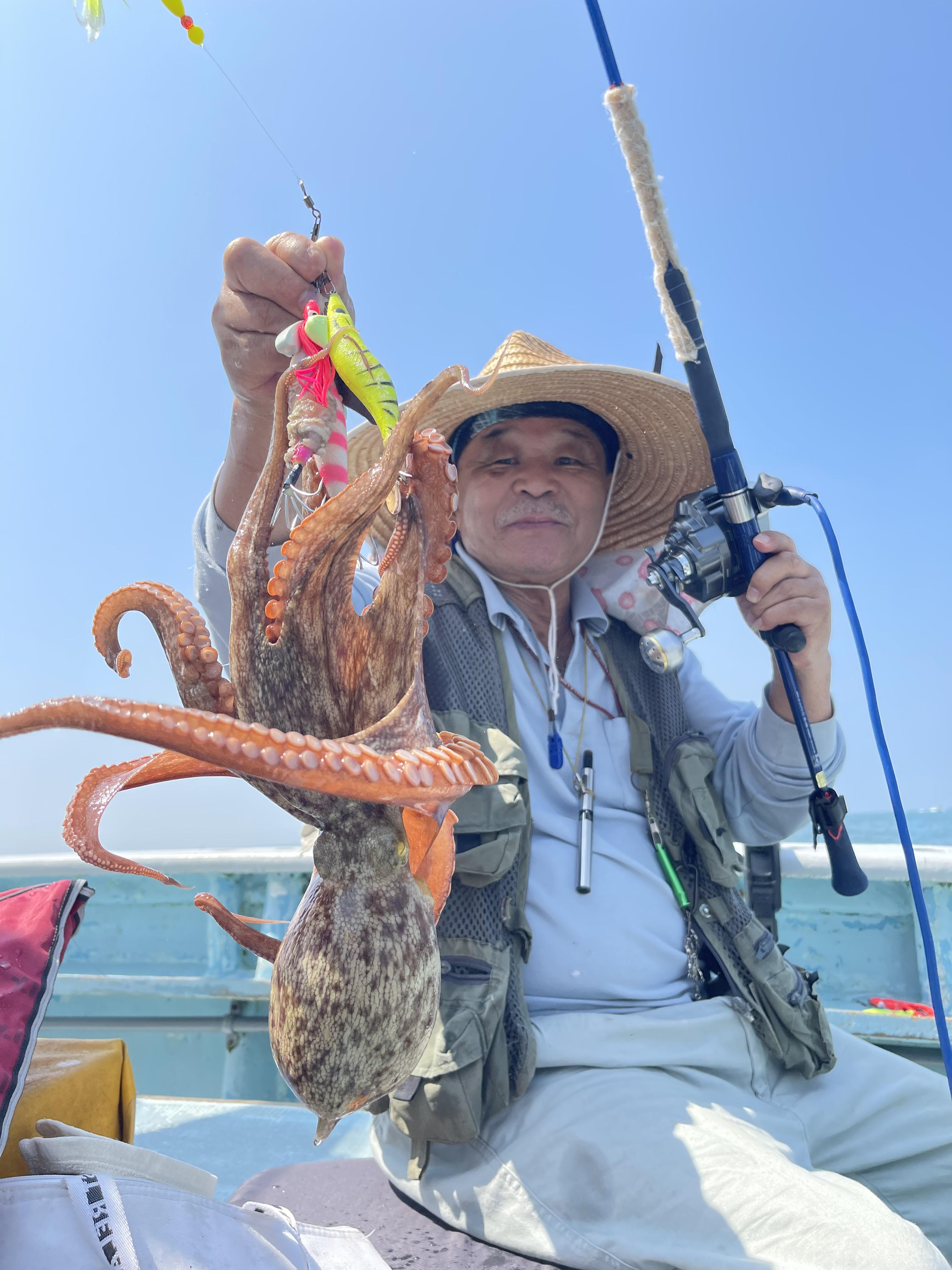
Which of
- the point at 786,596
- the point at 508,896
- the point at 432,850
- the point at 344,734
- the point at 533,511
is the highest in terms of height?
the point at 533,511

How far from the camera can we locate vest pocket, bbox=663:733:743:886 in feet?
7.53

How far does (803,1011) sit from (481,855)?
109 centimetres

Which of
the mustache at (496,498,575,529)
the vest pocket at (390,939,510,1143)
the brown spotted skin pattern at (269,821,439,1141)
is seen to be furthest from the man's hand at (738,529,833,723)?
the brown spotted skin pattern at (269,821,439,1141)

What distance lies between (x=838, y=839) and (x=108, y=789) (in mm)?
2008

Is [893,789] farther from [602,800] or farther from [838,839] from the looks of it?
[602,800]

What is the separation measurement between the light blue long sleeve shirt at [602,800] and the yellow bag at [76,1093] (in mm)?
823

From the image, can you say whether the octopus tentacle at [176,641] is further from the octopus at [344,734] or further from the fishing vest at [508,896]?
the fishing vest at [508,896]

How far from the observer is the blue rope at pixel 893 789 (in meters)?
1.65

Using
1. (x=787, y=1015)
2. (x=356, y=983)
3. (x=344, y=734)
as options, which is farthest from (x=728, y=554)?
(x=356, y=983)

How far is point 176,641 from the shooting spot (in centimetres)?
75

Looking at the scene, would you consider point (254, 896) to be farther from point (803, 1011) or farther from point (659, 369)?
point (659, 369)

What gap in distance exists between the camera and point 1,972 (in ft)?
3.27

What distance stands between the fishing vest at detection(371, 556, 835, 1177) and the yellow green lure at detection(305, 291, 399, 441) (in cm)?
112

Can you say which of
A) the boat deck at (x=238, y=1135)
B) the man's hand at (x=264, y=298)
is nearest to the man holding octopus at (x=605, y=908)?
the man's hand at (x=264, y=298)
